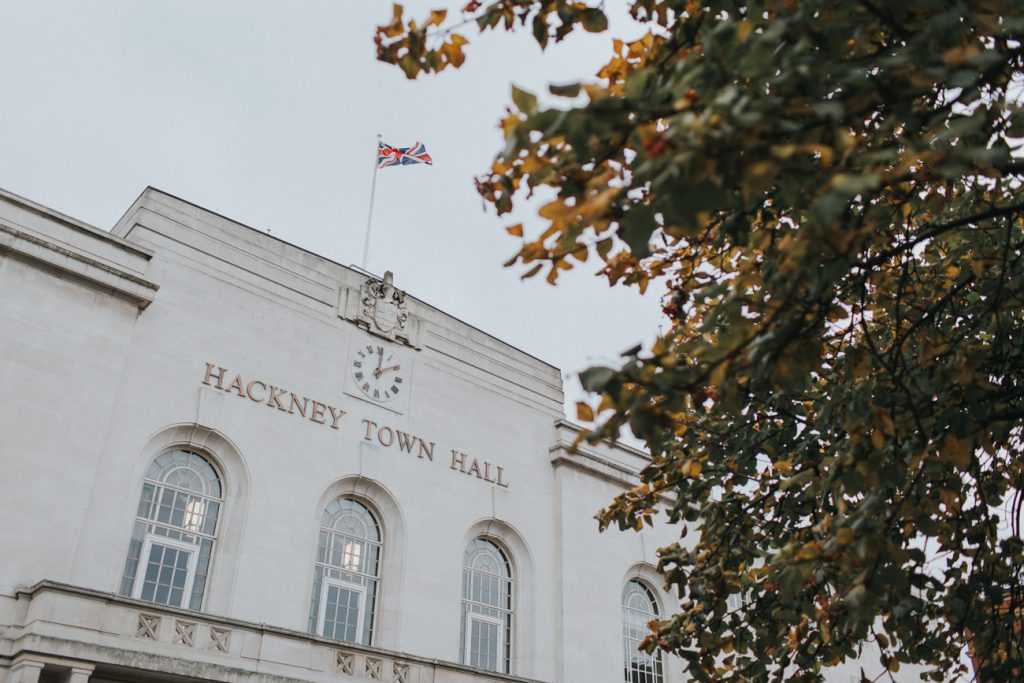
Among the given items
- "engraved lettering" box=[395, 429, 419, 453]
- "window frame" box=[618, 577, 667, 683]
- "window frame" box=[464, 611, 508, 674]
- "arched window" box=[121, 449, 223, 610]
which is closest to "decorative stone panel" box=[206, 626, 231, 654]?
"arched window" box=[121, 449, 223, 610]

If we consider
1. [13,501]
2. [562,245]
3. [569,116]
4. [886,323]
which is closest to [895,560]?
[562,245]

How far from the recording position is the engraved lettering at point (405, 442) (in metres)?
19.9

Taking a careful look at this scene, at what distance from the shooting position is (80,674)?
13047mm

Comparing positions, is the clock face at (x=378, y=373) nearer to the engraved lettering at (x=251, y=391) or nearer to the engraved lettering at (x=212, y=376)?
the engraved lettering at (x=251, y=391)

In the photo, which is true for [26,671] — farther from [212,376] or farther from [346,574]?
[346,574]

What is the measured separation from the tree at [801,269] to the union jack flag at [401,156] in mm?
15574

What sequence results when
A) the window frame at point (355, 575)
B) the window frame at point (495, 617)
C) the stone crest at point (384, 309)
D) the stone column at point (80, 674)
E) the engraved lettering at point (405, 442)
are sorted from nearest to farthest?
the stone column at point (80, 674) < the window frame at point (355, 575) < the window frame at point (495, 617) < the engraved lettering at point (405, 442) < the stone crest at point (384, 309)

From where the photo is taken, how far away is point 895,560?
490 centimetres

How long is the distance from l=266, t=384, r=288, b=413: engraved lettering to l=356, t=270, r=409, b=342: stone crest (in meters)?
2.73

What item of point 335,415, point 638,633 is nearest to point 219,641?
point 335,415

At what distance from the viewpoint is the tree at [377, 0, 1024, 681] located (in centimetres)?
385

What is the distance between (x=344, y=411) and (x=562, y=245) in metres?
15.3

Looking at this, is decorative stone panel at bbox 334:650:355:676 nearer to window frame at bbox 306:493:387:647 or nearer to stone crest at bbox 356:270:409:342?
window frame at bbox 306:493:387:647

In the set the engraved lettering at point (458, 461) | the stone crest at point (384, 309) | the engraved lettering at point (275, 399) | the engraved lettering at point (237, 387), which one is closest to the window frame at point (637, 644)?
the engraved lettering at point (458, 461)
